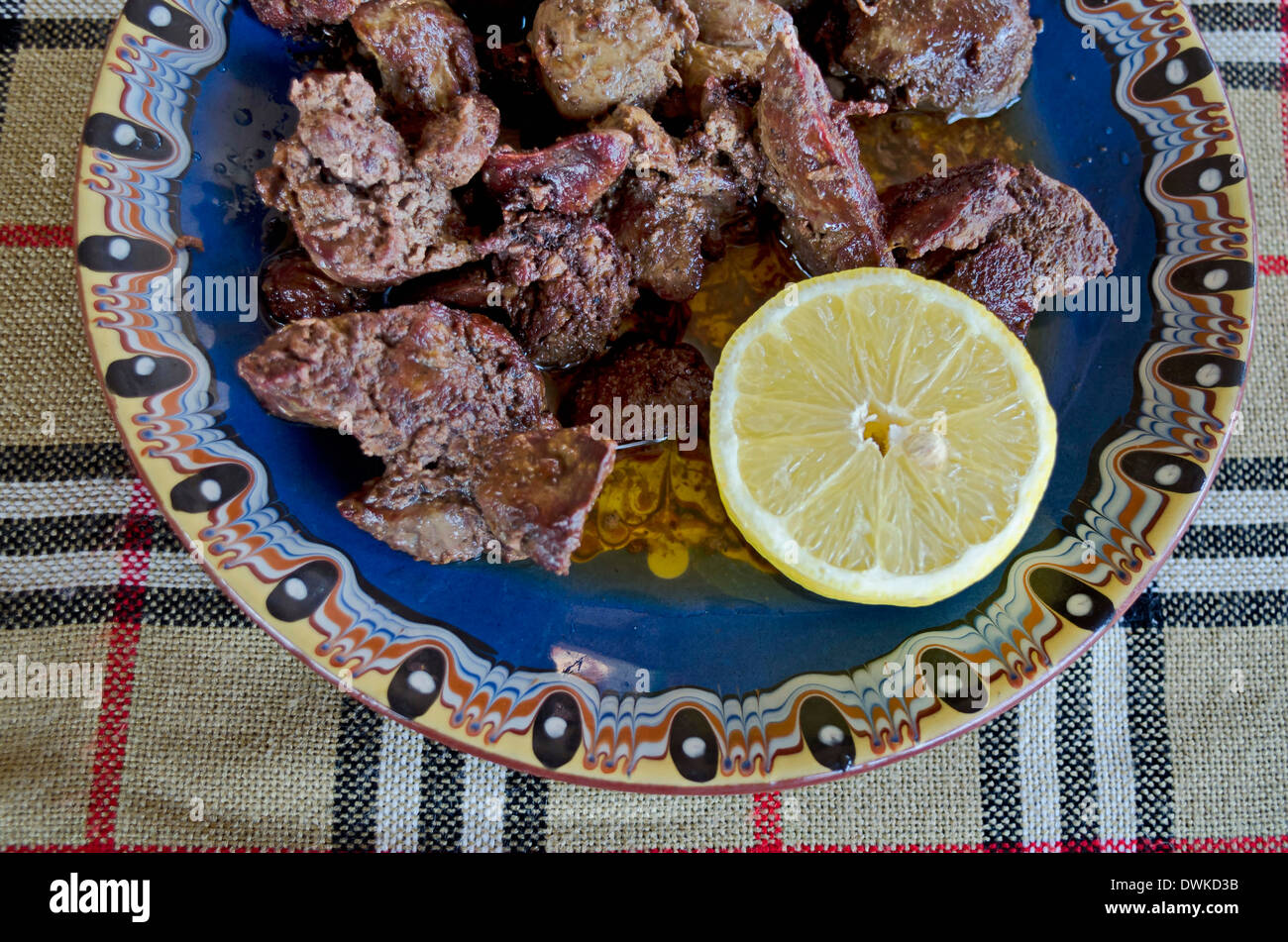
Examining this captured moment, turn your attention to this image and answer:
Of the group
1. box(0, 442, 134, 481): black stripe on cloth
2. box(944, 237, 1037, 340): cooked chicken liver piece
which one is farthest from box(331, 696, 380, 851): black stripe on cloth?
box(944, 237, 1037, 340): cooked chicken liver piece

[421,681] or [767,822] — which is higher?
[421,681]

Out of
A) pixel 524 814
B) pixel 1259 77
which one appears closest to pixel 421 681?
pixel 524 814

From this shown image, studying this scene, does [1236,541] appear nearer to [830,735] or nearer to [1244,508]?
[1244,508]

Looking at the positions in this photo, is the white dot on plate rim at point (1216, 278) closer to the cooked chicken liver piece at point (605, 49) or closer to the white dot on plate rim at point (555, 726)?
the cooked chicken liver piece at point (605, 49)

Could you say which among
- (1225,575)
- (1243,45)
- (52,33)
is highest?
(1243,45)

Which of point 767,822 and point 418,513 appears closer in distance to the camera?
point 418,513

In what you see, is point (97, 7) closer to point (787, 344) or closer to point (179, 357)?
point (179, 357)

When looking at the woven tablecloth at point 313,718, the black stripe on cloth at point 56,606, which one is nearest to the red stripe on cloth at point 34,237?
the woven tablecloth at point 313,718
